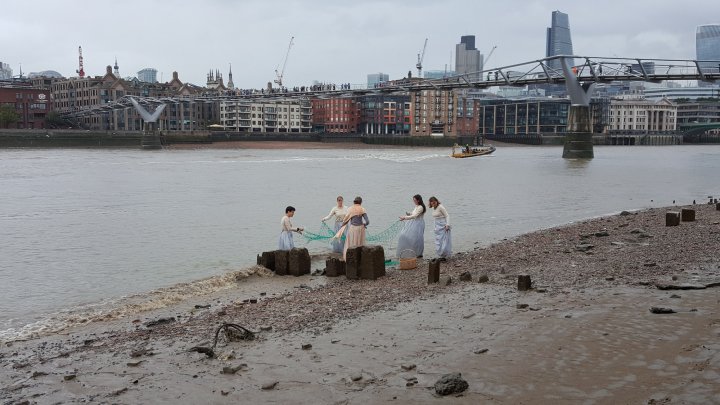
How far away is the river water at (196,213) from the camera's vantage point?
15.4 metres

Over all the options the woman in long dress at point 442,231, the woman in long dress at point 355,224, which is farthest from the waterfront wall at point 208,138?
the woman in long dress at point 442,231

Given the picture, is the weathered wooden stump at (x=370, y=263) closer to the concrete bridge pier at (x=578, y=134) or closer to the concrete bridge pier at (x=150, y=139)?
the concrete bridge pier at (x=578, y=134)

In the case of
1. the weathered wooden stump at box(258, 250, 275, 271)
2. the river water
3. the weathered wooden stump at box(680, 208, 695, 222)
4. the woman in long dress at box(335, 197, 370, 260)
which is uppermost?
the woman in long dress at box(335, 197, 370, 260)

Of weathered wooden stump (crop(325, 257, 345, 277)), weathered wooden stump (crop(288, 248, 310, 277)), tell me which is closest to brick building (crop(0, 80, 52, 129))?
weathered wooden stump (crop(288, 248, 310, 277))

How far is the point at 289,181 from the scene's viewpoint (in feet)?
164

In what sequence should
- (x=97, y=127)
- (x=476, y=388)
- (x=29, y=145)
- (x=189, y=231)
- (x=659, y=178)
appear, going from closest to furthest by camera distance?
1. (x=476, y=388)
2. (x=189, y=231)
3. (x=659, y=178)
4. (x=29, y=145)
5. (x=97, y=127)

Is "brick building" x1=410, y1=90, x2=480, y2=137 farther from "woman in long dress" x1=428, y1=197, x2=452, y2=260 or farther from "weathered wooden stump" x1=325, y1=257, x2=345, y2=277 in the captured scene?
"weathered wooden stump" x1=325, y1=257, x2=345, y2=277

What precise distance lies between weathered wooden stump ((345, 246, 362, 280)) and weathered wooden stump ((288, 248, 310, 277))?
1.46 meters

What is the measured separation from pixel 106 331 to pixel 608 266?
9.16 metres

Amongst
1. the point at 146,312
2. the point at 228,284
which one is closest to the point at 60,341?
the point at 146,312

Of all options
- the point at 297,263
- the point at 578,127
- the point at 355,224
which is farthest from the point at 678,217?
the point at 578,127

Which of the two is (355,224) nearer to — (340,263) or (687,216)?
(340,263)

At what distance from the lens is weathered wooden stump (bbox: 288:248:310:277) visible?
47.8 ft

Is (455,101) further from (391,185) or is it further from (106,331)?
(106,331)
